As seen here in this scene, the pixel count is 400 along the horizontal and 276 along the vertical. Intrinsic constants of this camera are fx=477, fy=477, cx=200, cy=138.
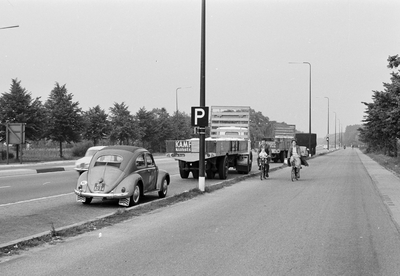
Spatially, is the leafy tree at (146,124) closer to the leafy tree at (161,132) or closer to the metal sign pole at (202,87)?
the leafy tree at (161,132)

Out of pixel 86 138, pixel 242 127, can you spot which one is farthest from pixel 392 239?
pixel 86 138

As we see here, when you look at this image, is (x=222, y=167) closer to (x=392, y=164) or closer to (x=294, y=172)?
(x=294, y=172)

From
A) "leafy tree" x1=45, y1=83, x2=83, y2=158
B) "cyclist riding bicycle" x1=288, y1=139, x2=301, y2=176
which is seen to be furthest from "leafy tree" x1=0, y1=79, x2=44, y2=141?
"cyclist riding bicycle" x1=288, y1=139, x2=301, y2=176

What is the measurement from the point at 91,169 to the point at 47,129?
28.9 metres

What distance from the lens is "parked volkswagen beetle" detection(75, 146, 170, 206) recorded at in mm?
11516

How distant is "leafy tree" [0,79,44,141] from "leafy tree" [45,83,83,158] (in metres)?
2.80

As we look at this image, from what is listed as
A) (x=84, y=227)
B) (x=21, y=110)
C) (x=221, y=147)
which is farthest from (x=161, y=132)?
(x=84, y=227)

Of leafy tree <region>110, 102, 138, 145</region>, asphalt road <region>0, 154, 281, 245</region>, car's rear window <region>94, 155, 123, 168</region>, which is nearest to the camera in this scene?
asphalt road <region>0, 154, 281, 245</region>

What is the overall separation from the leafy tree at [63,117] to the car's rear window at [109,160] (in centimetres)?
2930

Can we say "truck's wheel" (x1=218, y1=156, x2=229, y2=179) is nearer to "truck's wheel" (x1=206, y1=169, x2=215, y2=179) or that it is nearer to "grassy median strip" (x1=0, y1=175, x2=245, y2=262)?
"truck's wheel" (x1=206, y1=169, x2=215, y2=179)

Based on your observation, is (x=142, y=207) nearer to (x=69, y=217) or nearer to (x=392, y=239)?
(x=69, y=217)

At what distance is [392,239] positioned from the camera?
816 cm

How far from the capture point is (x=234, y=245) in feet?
24.4

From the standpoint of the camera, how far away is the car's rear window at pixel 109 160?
12.0 m
